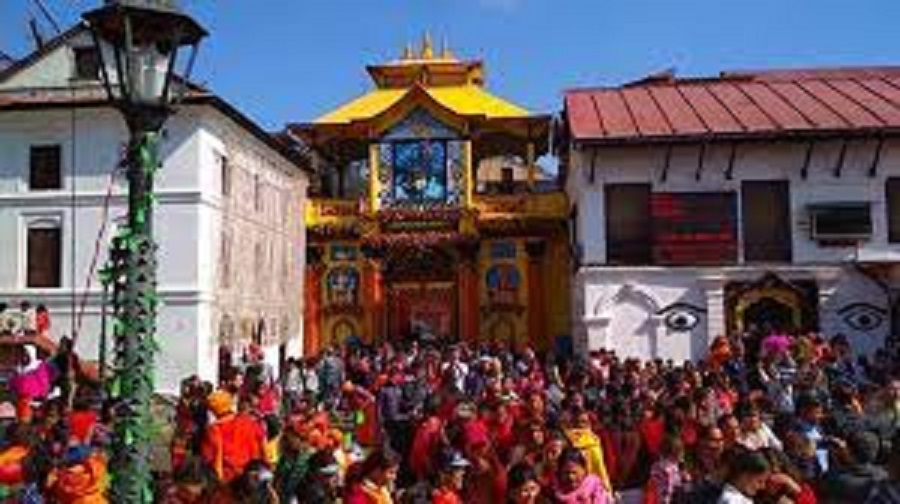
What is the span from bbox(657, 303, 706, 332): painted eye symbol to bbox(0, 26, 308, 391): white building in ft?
35.6

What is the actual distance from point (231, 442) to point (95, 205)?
19.0m

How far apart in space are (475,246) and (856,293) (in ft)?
37.8

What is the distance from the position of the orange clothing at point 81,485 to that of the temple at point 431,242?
25031 mm

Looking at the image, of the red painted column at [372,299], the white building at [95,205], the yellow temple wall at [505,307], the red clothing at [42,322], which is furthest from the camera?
the red painted column at [372,299]

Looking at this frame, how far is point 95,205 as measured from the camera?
2673cm

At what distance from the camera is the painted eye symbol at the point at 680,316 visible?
2517 centimetres

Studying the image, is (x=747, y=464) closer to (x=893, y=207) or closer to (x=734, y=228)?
(x=734, y=228)

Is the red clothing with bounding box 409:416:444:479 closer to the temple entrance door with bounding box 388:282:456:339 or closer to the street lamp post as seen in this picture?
the street lamp post

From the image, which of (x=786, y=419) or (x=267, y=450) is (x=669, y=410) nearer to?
(x=786, y=419)

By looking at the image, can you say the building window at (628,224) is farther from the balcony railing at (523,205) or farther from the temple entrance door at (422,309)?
the temple entrance door at (422,309)

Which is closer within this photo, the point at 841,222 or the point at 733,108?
the point at 841,222

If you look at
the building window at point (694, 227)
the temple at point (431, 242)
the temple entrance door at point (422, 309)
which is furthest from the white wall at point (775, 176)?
the temple entrance door at point (422, 309)

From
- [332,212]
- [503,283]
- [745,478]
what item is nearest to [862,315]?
[503,283]

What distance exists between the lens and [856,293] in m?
24.9
